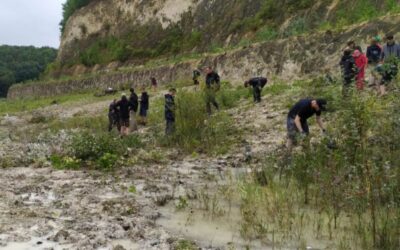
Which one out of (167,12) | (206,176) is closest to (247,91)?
(206,176)

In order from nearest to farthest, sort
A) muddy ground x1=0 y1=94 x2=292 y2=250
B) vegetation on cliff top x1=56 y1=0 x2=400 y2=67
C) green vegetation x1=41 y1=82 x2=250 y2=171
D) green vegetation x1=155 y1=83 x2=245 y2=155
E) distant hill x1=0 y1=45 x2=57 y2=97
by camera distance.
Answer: muddy ground x1=0 y1=94 x2=292 y2=250
green vegetation x1=41 y1=82 x2=250 y2=171
green vegetation x1=155 y1=83 x2=245 y2=155
vegetation on cliff top x1=56 y1=0 x2=400 y2=67
distant hill x1=0 y1=45 x2=57 y2=97

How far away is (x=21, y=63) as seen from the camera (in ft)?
356

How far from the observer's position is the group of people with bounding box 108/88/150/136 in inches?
723

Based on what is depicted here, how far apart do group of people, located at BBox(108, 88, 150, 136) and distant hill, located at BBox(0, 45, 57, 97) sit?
79570 mm

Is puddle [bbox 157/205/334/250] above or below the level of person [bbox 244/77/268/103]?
below

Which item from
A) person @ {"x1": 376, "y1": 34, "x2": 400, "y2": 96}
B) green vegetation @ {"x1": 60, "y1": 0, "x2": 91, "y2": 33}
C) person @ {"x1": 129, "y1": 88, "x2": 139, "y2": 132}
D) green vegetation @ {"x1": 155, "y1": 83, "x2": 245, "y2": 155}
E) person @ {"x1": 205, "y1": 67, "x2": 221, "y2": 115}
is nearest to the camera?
person @ {"x1": 376, "y1": 34, "x2": 400, "y2": 96}

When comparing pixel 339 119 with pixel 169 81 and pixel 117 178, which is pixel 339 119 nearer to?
pixel 117 178

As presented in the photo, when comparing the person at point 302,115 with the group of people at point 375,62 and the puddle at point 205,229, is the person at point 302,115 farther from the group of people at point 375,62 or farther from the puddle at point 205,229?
the puddle at point 205,229

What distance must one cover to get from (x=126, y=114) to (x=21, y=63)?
318ft

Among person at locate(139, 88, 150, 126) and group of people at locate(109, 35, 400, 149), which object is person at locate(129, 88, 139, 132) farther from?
person at locate(139, 88, 150, 126)

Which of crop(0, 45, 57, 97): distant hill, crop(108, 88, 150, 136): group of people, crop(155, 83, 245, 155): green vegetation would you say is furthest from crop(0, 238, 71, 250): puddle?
crop(0, 45, 57, 97): distant hill

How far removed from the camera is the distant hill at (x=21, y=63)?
102625 millimetres

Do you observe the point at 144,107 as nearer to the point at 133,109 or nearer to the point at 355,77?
the point at 133,109

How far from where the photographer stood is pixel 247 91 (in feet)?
70.0
